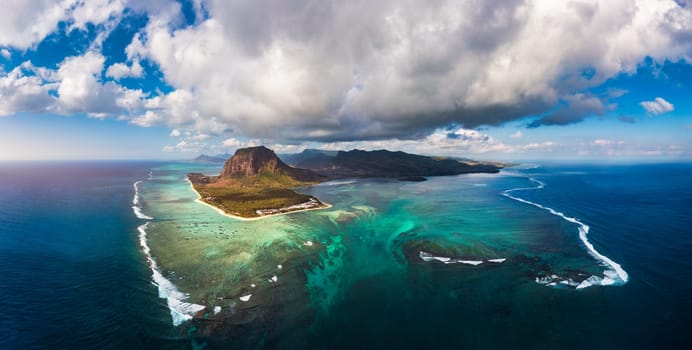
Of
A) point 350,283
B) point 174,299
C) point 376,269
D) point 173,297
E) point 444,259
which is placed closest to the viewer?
point 174,299

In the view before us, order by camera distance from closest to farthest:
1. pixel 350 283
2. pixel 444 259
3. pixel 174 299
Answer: pixel 174 299 → pixel 350 283 → pixel 444 259

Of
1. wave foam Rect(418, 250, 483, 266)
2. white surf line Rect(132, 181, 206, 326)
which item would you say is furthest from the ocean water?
wave foam Rect(418, 250, 483, 266)

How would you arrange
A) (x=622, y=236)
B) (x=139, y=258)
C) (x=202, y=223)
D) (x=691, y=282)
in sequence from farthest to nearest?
(x=202, y=223) < (x=622, y=236) < (x=139, y=258) < (x=691, y=282)

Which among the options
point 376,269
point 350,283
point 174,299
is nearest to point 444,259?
point 376,269

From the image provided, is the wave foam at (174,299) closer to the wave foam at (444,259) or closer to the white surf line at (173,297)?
the white surf line at (173,297)

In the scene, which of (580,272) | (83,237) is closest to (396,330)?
(580,272)

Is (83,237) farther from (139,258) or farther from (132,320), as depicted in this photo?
(132,320)

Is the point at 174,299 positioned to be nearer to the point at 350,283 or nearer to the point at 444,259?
the point at 350,283

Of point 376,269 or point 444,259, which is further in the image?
point 444,259

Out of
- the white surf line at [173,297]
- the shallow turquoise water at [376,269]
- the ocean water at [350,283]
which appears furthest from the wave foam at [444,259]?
the white surf line at [173,297]
